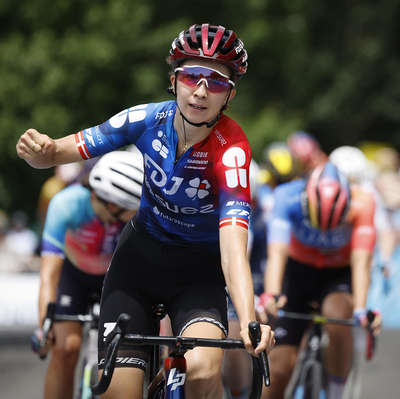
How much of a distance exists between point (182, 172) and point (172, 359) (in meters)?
0.93

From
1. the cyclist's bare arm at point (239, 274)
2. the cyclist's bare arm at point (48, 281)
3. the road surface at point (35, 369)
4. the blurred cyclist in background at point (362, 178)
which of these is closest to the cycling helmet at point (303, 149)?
the blurred cyclist in background at point (362, 178)

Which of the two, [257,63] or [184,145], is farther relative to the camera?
[257,63]

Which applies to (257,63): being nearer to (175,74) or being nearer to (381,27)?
(381,27)

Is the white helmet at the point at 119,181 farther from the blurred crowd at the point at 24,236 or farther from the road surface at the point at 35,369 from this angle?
the blurred crowd at the point at 24,236

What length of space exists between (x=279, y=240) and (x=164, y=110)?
2.10 m

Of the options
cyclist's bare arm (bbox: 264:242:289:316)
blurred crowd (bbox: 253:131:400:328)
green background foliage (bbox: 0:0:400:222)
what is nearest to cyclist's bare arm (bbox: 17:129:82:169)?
cyclist's bare arm (bbox: 264:242:289:316)

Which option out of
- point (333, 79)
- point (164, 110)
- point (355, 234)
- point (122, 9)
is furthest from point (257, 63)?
point (164, 110)

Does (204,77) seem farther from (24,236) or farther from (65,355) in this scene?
(24,236)

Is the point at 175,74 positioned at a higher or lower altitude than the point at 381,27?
lower

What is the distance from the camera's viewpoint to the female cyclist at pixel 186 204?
320 centimetres

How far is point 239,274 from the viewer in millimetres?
3072

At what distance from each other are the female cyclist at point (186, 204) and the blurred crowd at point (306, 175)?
211cm

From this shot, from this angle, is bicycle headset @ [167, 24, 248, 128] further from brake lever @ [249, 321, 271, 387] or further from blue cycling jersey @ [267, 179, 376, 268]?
blue cycling jersey @ [267, 179, 376, 268]

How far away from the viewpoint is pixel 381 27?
2602 centimetres
